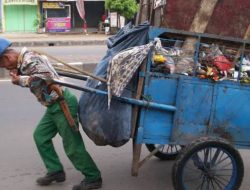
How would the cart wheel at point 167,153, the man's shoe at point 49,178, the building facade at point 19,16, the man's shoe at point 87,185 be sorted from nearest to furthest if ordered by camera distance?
the man's shoe at point 87,185, the man's shoe at point 49,178, the cart wheel at point 167,153, the building facade at point 19,16

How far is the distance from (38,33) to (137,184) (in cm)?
2237

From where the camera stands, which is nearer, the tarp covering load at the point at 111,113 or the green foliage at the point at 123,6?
the tarp covering load at the point at 111,113

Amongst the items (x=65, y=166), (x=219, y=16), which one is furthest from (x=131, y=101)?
(x=65, y=166)

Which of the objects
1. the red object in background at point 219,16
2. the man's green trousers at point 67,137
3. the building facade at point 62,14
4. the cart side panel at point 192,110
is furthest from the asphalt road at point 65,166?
the building facade at point 62,14

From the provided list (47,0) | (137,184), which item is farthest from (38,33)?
(137,184)

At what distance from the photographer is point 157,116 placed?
3.63 metres

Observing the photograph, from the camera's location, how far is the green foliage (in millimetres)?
24125

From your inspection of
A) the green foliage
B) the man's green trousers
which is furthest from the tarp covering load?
the green foliage

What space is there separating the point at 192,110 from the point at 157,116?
26 centimetres

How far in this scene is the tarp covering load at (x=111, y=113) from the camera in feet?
11.6

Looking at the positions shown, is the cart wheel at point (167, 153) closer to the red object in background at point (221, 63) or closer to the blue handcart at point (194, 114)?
the blue handcart at point (194, 114)

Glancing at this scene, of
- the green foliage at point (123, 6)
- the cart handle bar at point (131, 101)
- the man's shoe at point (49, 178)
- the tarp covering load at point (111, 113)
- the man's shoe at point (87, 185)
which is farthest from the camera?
the green foliage at point (123, 6)

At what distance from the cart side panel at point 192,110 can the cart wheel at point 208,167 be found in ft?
0.49

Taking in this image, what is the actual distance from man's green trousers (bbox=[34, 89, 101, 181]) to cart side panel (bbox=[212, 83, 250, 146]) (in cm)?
102
